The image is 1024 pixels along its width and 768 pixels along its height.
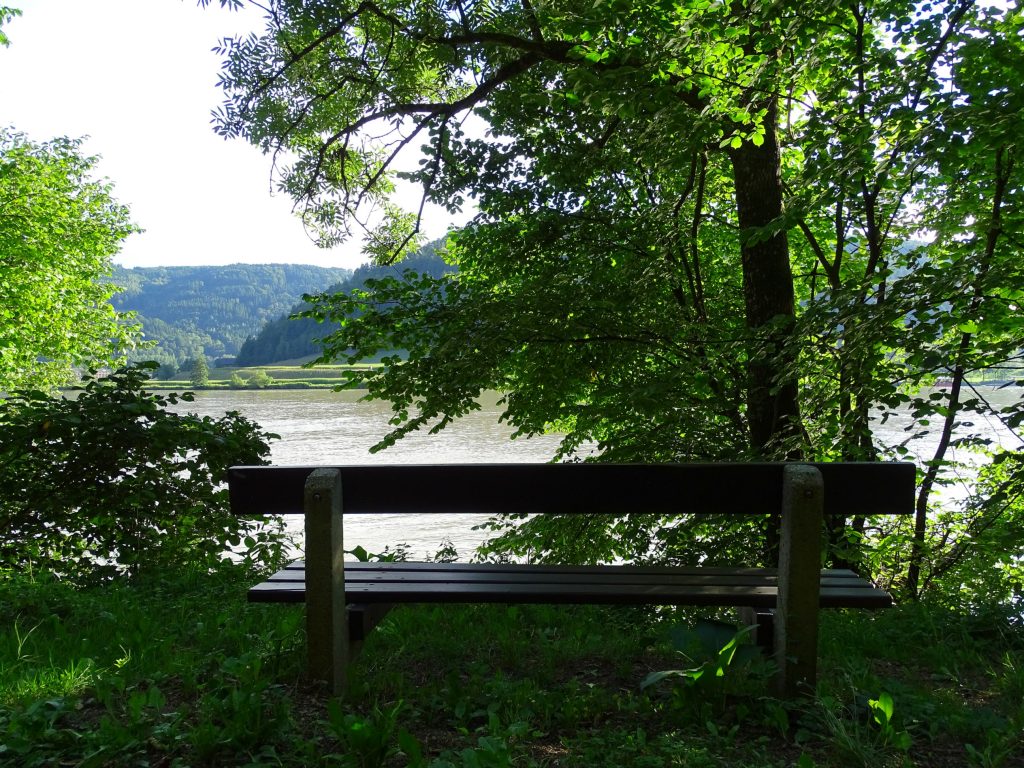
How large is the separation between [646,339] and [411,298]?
1987 mm

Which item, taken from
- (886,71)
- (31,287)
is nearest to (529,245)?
(886,71)

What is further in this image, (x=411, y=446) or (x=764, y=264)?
(x=411, y=446)

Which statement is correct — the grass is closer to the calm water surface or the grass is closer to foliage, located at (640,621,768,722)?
foliage, located at (640,621,768,722)

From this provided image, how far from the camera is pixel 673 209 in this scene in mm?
6953

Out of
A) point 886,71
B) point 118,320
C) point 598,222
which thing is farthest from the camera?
point 118,320

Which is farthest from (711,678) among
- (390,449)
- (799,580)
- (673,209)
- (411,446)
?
(390,449)

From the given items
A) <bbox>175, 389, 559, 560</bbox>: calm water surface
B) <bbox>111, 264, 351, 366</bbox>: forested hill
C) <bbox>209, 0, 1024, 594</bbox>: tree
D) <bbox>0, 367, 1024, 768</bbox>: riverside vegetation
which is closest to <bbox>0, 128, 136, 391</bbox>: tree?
<bbox>175, 389, 559, 560</bbox>: calm water surface

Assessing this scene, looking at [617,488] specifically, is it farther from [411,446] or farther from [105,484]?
[411,446]

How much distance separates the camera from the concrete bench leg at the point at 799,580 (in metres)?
2.43

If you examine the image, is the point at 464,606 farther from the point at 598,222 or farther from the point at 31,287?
the point at 31,287

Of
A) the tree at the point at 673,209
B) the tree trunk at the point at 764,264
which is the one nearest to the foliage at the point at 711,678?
the tree at the point at 673,209

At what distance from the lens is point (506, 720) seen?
2.39 metres

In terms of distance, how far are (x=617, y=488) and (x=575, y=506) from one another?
15 cm

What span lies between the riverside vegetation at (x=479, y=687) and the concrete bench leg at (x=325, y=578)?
0.11 m
